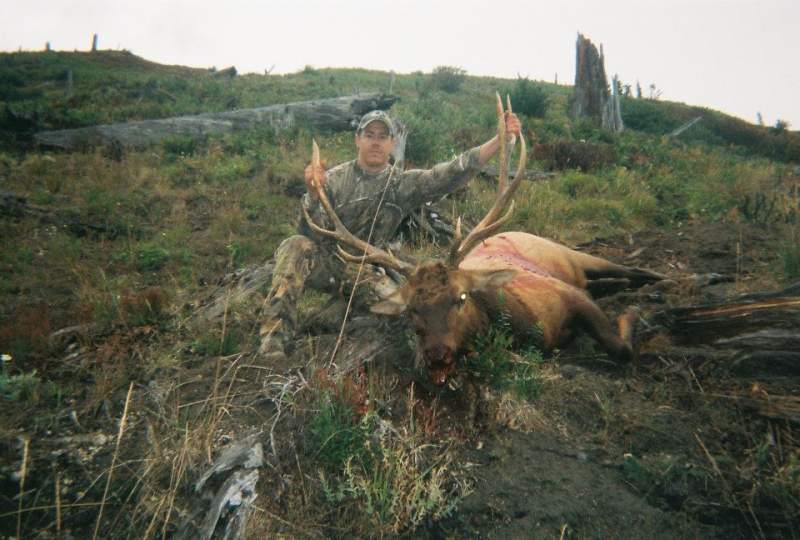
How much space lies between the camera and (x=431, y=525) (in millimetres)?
2252

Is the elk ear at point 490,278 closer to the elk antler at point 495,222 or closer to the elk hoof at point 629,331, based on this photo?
the elk antler at point 495,222

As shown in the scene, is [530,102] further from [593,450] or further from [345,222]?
[593,450]

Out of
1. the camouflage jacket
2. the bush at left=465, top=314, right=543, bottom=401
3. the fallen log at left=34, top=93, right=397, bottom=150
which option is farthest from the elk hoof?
the fallen log at left=34, top=93, right=397, bottom=150

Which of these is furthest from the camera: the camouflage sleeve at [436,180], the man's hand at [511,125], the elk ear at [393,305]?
the camouflage sleeve at [436,180]

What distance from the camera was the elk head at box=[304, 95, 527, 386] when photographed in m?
3.03

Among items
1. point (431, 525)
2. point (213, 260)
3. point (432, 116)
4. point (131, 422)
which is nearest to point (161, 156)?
point (213, 260)

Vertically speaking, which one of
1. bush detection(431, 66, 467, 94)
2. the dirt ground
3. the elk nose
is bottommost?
the dirt ground

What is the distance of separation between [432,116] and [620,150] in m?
5.19

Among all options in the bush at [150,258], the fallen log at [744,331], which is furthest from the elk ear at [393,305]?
the bush at [150,258]

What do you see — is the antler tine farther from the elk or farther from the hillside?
the hillside

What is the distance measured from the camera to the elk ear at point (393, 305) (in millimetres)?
3479

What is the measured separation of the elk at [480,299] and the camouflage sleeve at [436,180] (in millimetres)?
699

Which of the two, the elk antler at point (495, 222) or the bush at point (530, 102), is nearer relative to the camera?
the elk antler at point (495, 222)

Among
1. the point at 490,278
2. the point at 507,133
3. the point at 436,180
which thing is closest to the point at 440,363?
the point at 490,278
